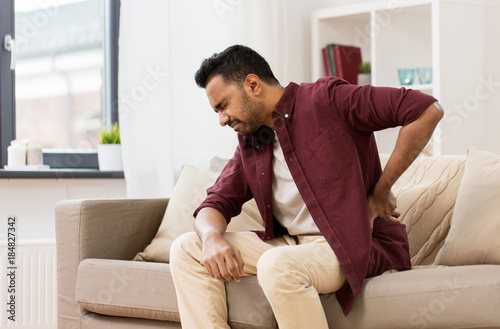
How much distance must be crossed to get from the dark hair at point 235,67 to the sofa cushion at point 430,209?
2.00 feet

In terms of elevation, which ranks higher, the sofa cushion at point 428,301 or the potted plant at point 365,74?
the potted plant at point 365,74

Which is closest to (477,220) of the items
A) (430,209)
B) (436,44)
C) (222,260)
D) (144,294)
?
(430,209)

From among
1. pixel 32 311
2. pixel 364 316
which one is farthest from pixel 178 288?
pixel 32 311

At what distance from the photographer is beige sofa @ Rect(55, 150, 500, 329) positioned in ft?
5.10

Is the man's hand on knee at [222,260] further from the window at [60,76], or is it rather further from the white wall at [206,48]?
the window at [60,76]

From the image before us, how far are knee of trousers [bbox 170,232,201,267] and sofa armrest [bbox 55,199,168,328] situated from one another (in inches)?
20.8

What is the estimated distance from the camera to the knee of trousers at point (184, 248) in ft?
5.75

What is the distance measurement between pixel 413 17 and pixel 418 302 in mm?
2231

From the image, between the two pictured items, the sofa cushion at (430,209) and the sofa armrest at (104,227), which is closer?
the sofa cushion at (430,209)

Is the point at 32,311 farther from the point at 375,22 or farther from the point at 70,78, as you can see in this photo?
the point at 375,22

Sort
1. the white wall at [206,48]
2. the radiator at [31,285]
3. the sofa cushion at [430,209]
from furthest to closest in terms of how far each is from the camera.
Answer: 1. the white wall at [206,48]
2. the radiator at [31,285]
3. the sofa cushion at [430,209]

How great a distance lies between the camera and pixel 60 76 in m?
3.41

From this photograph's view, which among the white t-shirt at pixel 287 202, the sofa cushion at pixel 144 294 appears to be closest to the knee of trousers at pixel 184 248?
the sofa cushion at pixel 144 294

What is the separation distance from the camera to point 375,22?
3.35 m
